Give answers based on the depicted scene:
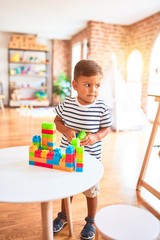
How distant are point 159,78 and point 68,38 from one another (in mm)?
4169

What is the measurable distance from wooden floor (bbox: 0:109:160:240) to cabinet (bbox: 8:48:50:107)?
3.97 m

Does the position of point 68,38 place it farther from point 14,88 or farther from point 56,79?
point 14,88

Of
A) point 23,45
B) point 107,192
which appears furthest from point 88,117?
point 23,45

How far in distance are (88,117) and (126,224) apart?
59 centimetres

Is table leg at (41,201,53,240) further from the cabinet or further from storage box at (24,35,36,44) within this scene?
storage box at (24,35,36,44)

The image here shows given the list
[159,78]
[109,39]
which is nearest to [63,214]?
[159,78]

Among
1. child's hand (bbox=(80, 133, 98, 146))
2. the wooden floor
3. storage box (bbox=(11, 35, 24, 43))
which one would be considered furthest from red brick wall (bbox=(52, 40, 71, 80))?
child's hand (bbox=(80, 133, 98, 146))

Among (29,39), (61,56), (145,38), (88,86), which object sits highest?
(29,39)

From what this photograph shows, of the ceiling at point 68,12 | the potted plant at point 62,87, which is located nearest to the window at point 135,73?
the ceiling at point 68,12

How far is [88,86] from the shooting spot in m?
1.25

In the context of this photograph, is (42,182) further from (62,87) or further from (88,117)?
(62,87)

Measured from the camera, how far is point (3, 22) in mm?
6590

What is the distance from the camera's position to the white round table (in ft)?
2.59

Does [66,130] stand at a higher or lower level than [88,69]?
lower
